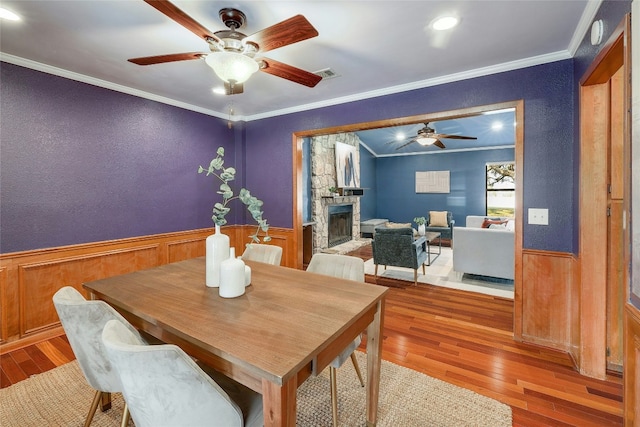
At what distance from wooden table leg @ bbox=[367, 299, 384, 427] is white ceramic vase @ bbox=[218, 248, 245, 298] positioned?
72 cm

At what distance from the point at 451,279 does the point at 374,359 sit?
128 inches

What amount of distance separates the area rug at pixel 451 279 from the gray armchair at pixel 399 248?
0.36 m

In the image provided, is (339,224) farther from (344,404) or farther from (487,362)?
(344,404)

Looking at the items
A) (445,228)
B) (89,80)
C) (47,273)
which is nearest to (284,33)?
(89,80)

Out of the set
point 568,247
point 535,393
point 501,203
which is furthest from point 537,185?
point 501,203

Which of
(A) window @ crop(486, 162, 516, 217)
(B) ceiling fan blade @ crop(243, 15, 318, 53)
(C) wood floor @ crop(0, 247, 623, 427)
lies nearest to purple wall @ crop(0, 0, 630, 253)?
(C) wood floor @ crop(0, 247, 623, 427)

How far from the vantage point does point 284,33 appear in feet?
4.78

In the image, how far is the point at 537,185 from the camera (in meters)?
2.46

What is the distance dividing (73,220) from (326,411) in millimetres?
2833

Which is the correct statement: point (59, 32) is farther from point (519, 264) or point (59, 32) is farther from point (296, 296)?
point (519, 264)

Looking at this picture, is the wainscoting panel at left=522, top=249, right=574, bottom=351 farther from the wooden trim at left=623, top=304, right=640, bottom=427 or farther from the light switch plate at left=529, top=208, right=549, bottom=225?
the wooden trim at left=623, top=304, right=640, bottom=427

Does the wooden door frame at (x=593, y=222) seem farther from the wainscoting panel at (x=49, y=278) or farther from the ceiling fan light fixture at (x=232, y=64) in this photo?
the wainscoting panel at (x=49, y=278)

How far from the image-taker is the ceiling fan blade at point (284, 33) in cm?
136

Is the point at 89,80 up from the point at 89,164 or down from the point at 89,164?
up
